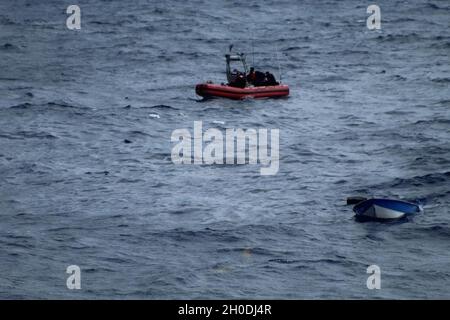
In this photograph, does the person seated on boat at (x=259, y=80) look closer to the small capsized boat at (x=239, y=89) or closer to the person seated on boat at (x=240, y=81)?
the small capsized boat at (x=239, y=89)

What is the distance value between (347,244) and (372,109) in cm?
1783

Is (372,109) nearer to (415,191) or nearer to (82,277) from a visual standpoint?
(415,191)

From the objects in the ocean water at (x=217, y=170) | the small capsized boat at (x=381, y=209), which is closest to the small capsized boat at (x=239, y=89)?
the ocean water at (x=217, y=170)

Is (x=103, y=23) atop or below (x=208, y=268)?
atop

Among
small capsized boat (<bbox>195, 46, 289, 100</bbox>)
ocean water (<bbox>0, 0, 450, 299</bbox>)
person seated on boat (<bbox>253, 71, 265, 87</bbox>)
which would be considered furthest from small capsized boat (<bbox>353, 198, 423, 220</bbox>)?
person seated on boat (<bbox>253, 71, 265, 87</bbox>)

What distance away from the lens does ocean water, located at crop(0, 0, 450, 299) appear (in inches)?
867

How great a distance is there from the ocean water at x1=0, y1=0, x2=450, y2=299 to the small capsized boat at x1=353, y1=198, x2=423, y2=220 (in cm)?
34

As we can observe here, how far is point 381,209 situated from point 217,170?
7.40 metres

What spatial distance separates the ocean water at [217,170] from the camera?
22016mm

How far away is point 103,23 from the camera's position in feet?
227

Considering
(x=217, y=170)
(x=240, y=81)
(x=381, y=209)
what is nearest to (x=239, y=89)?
(x=240, y=81)

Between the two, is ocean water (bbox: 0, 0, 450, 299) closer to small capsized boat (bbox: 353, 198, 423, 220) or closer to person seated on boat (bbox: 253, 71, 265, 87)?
small capsized boat (bbox: 353, 198, 423, 220)

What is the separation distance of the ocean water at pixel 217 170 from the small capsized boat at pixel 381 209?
0.34 m
